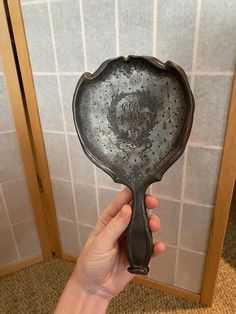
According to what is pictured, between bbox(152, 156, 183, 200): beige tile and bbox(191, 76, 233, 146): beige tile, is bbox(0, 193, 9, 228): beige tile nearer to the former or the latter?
Result: bbox(152, 156, 183, 200): beige tile

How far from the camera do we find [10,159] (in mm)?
891

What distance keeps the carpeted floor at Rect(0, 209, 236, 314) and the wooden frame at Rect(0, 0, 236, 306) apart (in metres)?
0.03

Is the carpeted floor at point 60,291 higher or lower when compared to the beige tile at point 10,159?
lower

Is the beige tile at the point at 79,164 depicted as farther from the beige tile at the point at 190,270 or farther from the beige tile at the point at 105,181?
the beige tile at the point at 190,270

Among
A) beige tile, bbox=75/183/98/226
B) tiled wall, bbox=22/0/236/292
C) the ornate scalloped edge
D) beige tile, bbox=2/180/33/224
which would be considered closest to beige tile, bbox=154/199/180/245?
tiled wall, bbox=22/0/236/292

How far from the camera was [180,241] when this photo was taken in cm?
85

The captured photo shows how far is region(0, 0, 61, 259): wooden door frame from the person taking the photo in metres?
0.72

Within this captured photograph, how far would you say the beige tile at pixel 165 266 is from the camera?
0.90 m

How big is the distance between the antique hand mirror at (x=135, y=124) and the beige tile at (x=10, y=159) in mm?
436

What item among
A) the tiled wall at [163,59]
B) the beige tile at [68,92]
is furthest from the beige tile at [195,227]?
the beige tile at [68,92]

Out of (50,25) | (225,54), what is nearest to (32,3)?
(50,25)

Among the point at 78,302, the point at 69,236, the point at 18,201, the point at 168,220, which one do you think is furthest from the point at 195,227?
the point at 18,201

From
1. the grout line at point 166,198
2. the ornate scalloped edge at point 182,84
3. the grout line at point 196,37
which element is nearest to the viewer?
the ornate scalloped edge at point 182,84

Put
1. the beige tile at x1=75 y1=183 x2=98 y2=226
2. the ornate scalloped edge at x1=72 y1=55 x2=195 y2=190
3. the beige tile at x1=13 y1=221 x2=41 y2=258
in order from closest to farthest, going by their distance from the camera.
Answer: the ornate scalloped edge at x1=72 y1=55 x2=195 y2=190
the beige tile at x1=75 y1=183 x2=98 y2=226
the beige tile at x1=13 y1=221 x2=41 y2=258
